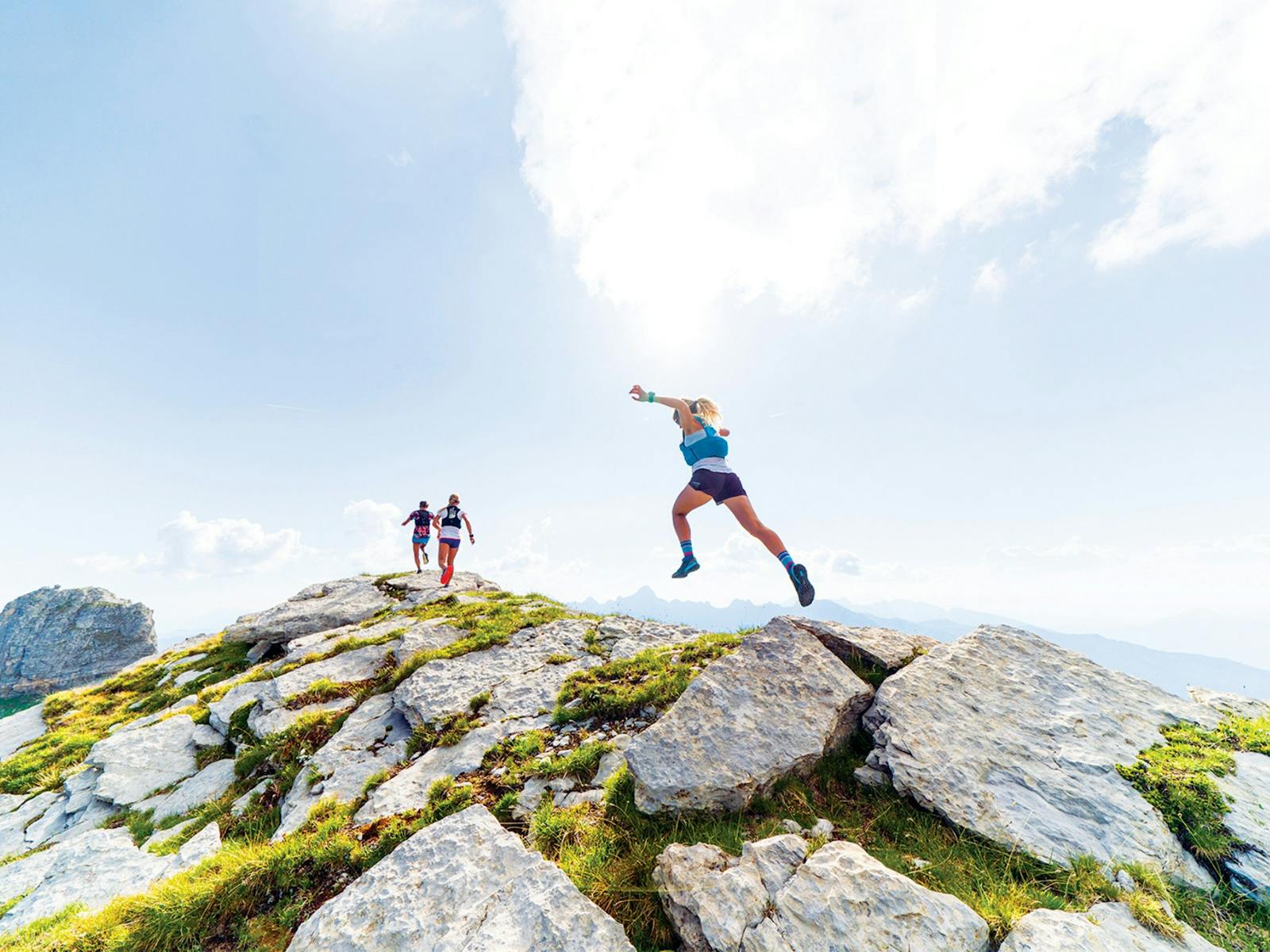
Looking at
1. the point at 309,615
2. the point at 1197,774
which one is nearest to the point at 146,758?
the point at 309,615

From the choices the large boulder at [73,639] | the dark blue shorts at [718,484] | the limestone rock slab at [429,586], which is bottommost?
the large boulder at [73,639]

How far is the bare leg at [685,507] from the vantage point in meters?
11.0

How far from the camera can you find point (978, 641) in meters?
8.84

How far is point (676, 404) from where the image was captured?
1114 centimetres

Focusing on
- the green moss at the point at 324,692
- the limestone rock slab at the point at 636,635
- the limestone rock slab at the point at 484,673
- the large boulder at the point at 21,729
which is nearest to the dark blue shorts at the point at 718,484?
the limestone rock slab at the point at 636,635

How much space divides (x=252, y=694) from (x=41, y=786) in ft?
Result: 14.4

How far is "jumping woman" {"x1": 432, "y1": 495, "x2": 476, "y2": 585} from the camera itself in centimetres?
2217

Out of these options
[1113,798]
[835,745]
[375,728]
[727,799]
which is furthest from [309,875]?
[1113,798]

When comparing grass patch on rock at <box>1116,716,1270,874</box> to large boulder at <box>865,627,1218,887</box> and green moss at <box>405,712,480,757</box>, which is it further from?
green moss at <box>405,712,480,757</box>

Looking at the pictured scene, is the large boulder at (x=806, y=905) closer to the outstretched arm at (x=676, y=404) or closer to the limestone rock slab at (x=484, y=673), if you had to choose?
the limestone rock slab at (x=484, y=673)

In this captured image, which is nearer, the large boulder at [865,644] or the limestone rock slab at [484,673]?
the large boulder at [865,644]

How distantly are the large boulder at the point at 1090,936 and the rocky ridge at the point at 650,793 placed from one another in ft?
0.07

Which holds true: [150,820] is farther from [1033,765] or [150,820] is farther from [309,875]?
[1033,765]

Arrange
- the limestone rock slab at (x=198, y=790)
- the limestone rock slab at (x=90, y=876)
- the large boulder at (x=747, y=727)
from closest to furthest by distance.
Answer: the large boulder at (x=747, y=727), the limestone rock slab at (x=90, y=876), the limestone rock slab at (x=198, y=790)
